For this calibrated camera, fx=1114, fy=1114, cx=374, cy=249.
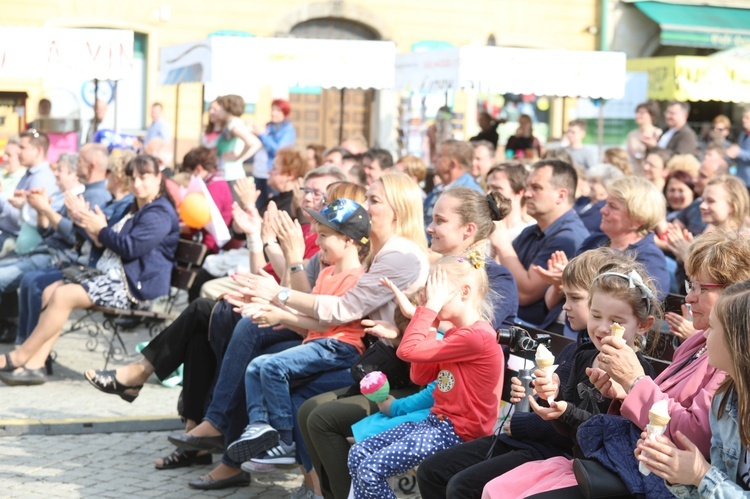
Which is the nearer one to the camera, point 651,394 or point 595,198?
point 651,394

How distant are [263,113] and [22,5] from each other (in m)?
5.03

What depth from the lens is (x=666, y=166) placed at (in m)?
10.3

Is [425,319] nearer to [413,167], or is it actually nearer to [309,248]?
[309,248]

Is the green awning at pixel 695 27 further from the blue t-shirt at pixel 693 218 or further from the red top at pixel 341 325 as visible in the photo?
the red top at pixel 341 325

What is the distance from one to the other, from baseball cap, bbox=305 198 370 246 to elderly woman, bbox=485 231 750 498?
6.47ft

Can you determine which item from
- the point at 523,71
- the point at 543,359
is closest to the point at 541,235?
the point at 543,359

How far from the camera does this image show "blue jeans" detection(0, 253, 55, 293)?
9016 millimetres

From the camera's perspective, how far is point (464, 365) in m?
4.62

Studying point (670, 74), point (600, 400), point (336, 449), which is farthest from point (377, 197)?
point (670, 74)

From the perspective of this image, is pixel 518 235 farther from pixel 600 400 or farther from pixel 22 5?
pixel 22 5

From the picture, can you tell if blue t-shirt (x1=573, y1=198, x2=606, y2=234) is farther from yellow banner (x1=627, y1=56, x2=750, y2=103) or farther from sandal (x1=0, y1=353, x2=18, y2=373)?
yellow banner (x1=627, y1=56, x2=750, y2=103)

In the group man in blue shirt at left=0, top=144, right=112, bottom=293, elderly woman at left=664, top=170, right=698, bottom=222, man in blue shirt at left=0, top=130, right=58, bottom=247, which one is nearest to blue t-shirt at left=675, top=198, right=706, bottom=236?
elderly woman at left=664, top=170, right=698, bottom=222

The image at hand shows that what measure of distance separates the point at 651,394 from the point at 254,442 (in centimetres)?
243

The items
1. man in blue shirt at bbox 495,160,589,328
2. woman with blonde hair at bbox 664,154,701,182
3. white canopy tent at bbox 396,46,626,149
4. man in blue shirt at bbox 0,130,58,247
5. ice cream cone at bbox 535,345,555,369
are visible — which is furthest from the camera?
white canopy tent at bbox 396,46,626,149
